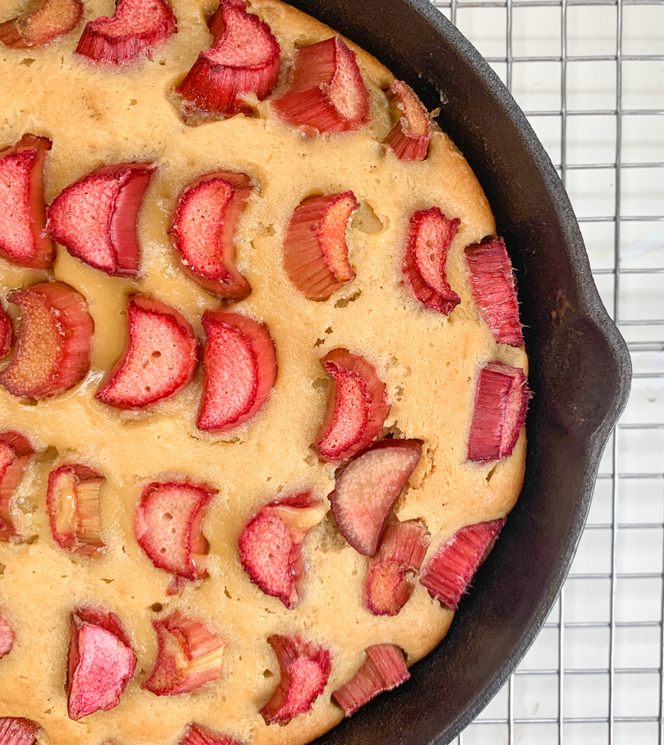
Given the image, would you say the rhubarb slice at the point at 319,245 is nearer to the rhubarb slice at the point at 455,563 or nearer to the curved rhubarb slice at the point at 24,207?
the curved rhubarb slice at the point at 24,207

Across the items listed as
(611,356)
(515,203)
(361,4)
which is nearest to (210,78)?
(361,4)

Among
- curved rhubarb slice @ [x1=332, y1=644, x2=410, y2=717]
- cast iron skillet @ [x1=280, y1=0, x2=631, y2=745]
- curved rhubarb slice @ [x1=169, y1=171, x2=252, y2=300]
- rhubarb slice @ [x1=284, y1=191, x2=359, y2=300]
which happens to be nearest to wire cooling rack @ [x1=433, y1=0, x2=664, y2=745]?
cast iron skillet @ [x1=280, y1=0, x2=631, y2=745]

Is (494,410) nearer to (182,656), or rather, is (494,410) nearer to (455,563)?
(455,563)

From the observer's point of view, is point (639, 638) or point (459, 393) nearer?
point (459, 393)

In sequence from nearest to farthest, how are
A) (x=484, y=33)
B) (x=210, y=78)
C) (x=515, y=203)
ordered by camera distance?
(x=210, y=78), (x=515, y=203), (x=484, y=33)

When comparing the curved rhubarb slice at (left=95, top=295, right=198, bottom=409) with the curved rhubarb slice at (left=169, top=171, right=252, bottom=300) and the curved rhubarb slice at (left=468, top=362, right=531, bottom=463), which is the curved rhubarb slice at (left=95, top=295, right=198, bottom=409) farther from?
the curved rhubarb slice at (left=468, top=362, right=531, bottom=463)

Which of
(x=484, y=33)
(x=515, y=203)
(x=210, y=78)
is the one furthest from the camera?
(x=484, y=33)

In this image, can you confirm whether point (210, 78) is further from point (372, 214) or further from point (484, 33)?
point (484, 33)

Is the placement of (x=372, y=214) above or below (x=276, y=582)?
above

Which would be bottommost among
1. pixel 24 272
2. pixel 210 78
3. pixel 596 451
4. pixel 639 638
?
pixel 639 638
